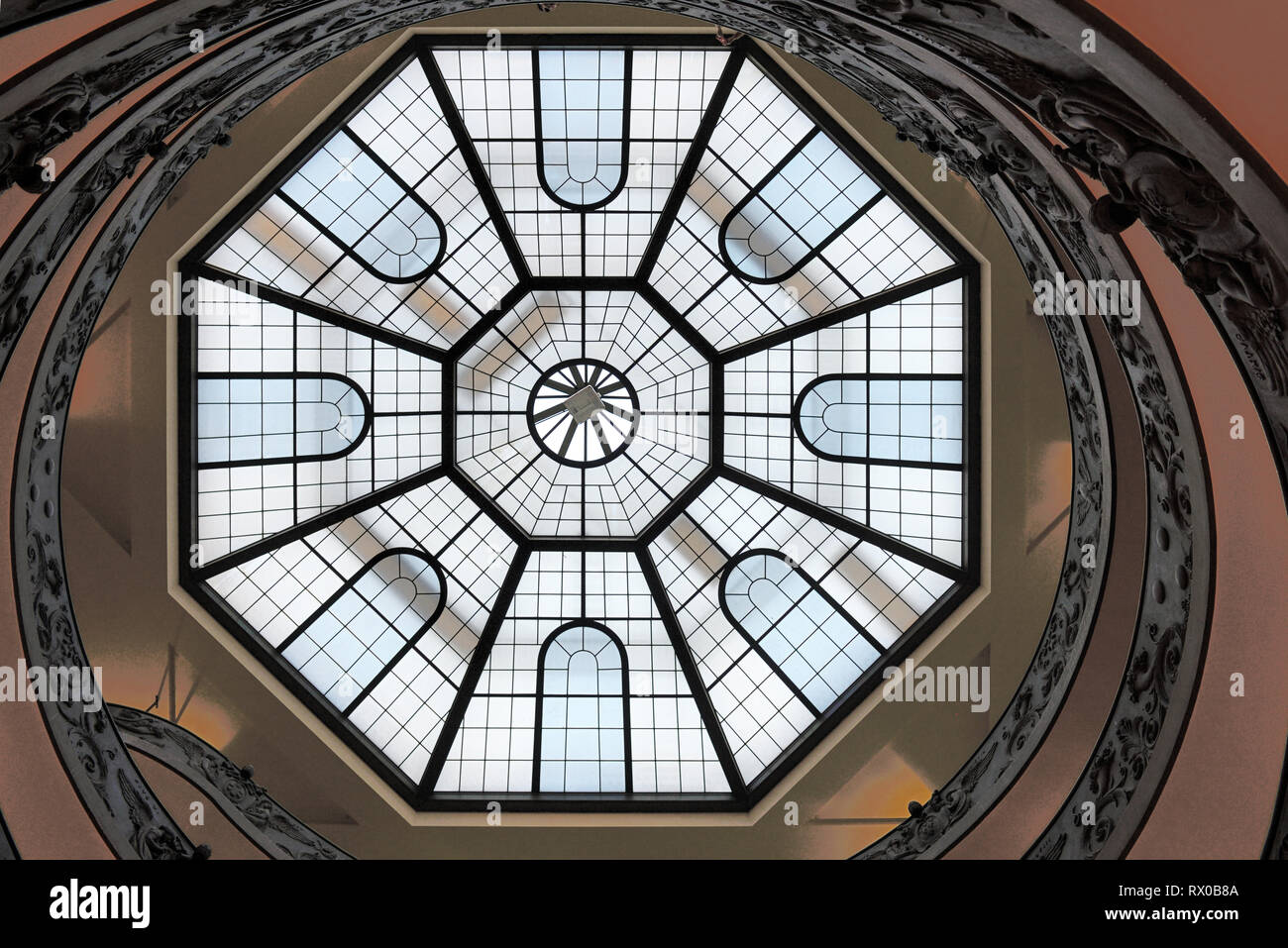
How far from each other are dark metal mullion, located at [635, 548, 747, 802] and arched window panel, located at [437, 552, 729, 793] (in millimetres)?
175

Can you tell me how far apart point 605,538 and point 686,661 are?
10.1 feet

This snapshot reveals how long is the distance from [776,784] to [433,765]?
6.93 meters

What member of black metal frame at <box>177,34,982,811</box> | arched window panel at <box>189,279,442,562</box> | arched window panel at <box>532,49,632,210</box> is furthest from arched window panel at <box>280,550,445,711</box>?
arched window panel at <box>532,49,632,210</box>

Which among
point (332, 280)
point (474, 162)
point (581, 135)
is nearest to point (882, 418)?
point (581, 135)

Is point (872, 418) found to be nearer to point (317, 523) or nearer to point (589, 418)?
point (589, 418)

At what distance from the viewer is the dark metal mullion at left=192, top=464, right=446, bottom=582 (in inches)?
606

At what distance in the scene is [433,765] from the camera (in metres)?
16.4

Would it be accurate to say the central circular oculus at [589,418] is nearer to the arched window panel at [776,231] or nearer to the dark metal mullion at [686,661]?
the arched window panel at [776,231]

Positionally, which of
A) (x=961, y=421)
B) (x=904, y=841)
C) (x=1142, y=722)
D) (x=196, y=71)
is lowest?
(x=904, y=841)

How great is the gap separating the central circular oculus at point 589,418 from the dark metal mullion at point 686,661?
2.41m

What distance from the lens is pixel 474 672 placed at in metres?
16.9

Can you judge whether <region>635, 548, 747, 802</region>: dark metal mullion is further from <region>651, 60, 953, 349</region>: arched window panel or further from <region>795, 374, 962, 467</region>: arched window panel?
<region>651, 60, 953, 349</region>: arched window panel

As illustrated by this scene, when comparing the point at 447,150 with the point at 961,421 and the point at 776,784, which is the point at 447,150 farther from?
the point at 776,784
